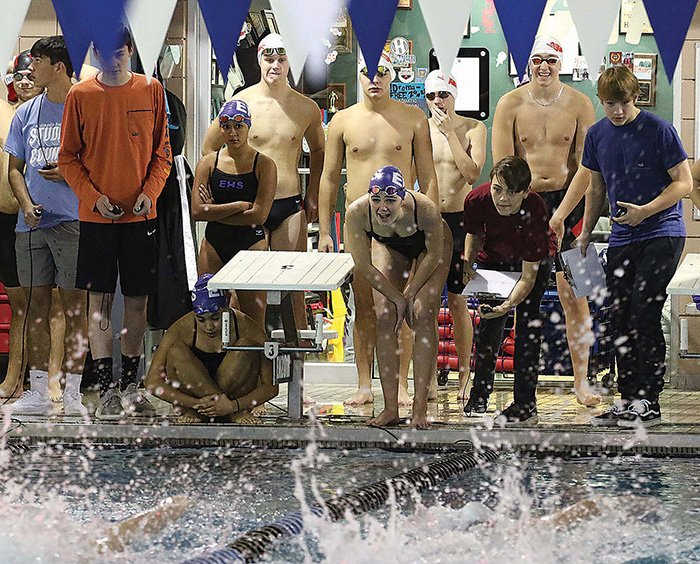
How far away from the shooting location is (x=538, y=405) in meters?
7.34

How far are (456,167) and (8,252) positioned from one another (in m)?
2.75

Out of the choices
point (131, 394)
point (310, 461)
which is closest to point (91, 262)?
point (131, 394)

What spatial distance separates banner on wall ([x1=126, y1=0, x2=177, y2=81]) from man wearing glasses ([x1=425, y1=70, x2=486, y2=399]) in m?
3.77

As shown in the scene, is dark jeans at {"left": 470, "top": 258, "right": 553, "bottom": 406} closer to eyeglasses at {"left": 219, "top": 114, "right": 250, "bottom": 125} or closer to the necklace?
the necklace

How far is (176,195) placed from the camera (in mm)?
7742

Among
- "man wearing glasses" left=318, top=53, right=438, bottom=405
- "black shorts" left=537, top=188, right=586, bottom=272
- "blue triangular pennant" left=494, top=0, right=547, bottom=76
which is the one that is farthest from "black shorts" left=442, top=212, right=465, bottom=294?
"blue triangular pennant" left=494, top=0, right=547, bottom=76

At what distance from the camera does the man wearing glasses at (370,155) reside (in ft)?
23.7

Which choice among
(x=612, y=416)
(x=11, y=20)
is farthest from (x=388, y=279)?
(x=11, y=20)

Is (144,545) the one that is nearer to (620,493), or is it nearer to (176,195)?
(620,493)

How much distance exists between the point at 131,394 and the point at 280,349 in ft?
3.28

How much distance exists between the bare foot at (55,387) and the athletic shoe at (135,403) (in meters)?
0.75

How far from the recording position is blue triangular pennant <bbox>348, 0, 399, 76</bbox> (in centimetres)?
382

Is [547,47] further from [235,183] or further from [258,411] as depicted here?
[258,411]

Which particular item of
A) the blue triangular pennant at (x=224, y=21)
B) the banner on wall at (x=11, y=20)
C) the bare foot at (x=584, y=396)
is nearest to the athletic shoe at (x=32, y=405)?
the bare foot at (x=584, y=396)
